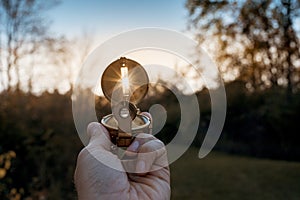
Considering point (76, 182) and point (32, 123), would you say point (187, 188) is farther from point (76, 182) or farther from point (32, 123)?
point (76, 182)

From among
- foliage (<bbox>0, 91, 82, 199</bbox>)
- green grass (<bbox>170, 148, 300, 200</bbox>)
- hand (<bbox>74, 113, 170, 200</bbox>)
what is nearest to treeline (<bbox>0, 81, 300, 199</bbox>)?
foliage (<bbox>0, 91, 82, 199</bbox>)

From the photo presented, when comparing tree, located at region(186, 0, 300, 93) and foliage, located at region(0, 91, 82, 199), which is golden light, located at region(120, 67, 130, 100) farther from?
tree, located at region(186, 0, 300, 93)

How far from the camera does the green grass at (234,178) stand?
4.66 m

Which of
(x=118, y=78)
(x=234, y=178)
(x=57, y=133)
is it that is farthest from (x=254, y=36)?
(x=118, y=78)

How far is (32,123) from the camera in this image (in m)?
4.47

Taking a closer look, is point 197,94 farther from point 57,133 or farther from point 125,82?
point 125,82

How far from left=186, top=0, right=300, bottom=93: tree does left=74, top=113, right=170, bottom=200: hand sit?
14.1 ft

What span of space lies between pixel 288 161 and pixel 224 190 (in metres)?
1.36

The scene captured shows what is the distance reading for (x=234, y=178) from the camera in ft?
17.2

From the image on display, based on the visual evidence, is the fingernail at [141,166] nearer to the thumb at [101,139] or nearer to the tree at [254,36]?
the thumb at [101,139]

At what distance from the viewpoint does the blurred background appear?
13.2 feet

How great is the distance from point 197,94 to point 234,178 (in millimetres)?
2105

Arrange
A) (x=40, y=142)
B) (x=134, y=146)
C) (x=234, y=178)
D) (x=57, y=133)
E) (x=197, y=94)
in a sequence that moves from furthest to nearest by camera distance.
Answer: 1. (x=234, y=178)
2. (x=57, y=133)
3. (x=40, y=142)
4. (x=197, y=94)
5. (x=134, y=146)

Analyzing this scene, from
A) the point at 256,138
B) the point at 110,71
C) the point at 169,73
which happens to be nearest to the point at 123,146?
the point at 110,71
